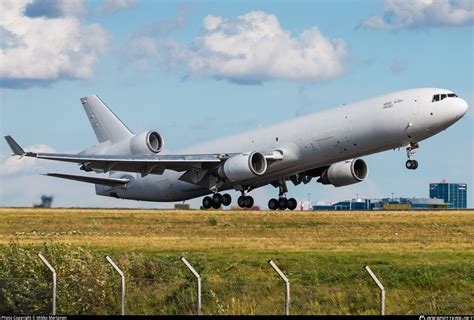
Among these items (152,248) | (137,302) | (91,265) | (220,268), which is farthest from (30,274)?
(152,248)

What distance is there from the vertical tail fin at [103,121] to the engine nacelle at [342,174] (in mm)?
16288

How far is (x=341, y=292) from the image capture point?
26.4 m

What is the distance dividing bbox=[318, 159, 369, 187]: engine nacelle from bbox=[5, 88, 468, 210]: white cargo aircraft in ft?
Result: 0.20

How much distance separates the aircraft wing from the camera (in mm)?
63812

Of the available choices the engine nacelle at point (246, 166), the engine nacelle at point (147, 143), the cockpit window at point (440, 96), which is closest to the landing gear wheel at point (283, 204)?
the engine nacelle at point (246, 166)

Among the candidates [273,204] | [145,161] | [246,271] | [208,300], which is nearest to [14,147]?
[145,161]

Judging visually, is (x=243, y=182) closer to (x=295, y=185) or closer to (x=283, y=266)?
(x=295, y=185)

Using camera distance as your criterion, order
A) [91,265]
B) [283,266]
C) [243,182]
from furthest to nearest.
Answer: [243,182]
[283,266]
[91,265]

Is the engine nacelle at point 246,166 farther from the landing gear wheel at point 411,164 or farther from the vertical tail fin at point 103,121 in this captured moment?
the vertical tail fin at point 103,121

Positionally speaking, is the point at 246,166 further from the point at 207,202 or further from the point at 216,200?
the point at 207,202

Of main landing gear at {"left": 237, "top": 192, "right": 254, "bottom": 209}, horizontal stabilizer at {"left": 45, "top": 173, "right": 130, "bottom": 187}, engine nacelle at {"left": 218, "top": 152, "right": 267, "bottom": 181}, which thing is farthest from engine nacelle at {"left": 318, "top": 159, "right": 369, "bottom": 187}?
horizontal stabilizer at {"left": 45, "top": 173, "right": 130, "bottom": 187}

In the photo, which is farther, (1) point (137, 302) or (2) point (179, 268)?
(2) point (179, 268)

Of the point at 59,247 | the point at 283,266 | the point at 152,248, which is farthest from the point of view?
the point at 152,248

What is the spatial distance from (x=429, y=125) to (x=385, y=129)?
7.55 ft
